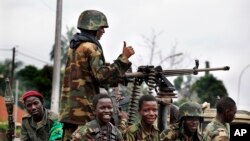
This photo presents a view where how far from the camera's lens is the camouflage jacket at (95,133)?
880cm

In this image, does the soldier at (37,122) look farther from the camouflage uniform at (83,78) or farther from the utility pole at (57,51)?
the utility pole at (57,51)

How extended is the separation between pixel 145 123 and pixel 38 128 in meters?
1.24

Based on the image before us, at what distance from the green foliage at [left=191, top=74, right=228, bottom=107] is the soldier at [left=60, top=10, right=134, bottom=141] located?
45.1 metres

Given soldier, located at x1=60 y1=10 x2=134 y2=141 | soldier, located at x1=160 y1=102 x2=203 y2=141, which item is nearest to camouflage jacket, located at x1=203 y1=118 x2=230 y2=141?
soldier, located at x1=160 y1=102 x2=203 y2=141

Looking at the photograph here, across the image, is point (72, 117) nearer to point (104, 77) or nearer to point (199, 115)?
point (104, 77)

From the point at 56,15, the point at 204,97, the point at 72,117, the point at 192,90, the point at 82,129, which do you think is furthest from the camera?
the point at 192,90

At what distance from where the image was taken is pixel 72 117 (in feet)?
31.0

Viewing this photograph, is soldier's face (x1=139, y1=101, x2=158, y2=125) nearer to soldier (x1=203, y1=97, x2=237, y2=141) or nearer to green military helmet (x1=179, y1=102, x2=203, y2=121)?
green military helmet (x1=179, y1=102, x2=203, y2=121)

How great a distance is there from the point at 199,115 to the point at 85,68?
4.61 feet

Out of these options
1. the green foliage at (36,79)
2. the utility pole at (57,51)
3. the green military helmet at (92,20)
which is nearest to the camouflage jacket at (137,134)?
the green military helmet at (92,20)

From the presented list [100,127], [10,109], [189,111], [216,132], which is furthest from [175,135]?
[10,109]

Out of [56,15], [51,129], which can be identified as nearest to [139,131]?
[51,129]

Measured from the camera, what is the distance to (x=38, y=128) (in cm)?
1010

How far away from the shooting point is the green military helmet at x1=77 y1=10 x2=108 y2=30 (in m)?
9.50
